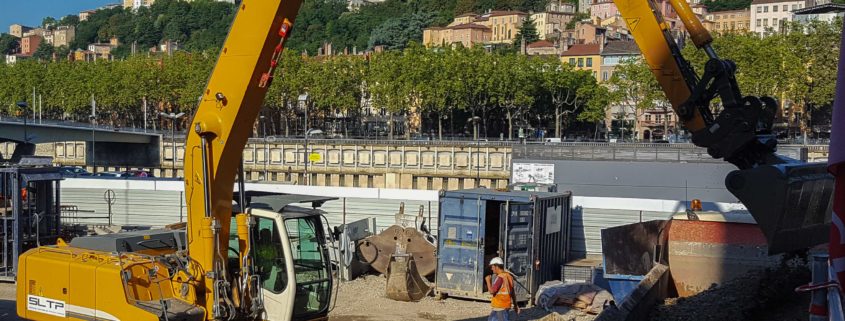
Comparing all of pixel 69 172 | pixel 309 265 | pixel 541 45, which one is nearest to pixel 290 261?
pixel 309 265

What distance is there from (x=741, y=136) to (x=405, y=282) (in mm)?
9732

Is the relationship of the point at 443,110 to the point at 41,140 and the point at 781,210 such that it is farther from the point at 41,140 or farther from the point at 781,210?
the point at 781,210

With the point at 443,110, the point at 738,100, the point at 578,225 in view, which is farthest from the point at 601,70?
the point at 738,100

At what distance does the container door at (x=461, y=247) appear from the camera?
62.0 ft

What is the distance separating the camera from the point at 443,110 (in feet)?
268

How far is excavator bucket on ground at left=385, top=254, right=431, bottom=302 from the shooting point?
1897 centimetres

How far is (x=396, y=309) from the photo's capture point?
59.7ft

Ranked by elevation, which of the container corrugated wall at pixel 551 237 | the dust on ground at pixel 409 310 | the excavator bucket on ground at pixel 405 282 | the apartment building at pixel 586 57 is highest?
the apartment building at pixel 586 57

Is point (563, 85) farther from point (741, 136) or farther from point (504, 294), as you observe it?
point (741, 136)

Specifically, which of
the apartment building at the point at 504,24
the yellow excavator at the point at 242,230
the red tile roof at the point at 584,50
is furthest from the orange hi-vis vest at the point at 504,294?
the apartment building at the point at 504,24

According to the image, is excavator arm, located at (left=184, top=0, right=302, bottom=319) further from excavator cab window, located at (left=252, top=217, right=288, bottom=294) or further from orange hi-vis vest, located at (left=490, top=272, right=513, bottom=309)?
orange hi-vis vest, located at (left=490, top=272, right=513, bottom=309)

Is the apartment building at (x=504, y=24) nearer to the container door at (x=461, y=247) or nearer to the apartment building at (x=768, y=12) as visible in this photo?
the apartment building at (x=768, y=12)

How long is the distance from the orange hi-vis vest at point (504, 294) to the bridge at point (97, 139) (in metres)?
54.9

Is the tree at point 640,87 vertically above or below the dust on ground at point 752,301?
above
